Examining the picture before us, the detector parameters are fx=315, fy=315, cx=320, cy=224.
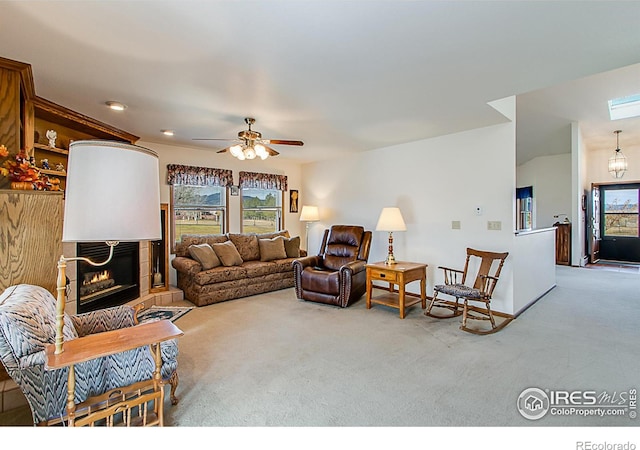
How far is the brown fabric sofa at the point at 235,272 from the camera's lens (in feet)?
14.4

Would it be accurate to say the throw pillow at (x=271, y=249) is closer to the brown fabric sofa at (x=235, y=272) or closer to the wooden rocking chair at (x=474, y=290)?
the brown fabric sofa at (x=235, y=272)

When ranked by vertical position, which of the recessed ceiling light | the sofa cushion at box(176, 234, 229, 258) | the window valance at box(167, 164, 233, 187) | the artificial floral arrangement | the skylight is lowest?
the sofa cushion at box(176, 234, 229, 258)

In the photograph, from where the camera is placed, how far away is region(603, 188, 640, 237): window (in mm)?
7652

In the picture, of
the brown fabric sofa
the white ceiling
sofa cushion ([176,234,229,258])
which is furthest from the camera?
sofa cushion ([176,234,229,258])

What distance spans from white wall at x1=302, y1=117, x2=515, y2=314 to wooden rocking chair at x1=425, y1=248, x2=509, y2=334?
205 mm

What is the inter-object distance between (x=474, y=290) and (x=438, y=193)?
5.19 feet

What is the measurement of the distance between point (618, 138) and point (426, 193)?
19.4ft

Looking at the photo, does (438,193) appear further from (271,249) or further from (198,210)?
(198,210)

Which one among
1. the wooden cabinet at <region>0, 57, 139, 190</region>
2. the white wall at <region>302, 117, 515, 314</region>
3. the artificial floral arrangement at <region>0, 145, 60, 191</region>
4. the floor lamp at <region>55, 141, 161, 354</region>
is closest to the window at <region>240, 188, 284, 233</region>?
the white wall at <region>302, 117, 515, 314</region>

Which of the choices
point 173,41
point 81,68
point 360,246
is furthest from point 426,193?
point 81,68

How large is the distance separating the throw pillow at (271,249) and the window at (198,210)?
88cm

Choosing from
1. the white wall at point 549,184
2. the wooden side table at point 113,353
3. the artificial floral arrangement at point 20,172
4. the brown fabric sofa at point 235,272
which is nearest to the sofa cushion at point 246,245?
the brown fabric sofa at point 235,272

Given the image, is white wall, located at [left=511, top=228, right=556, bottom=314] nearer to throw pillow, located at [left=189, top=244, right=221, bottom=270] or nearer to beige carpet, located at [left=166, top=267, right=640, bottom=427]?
beige carpet, located at [left=166, top=267, right=640, bottom=427]

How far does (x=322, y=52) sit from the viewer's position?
7.18 ft
